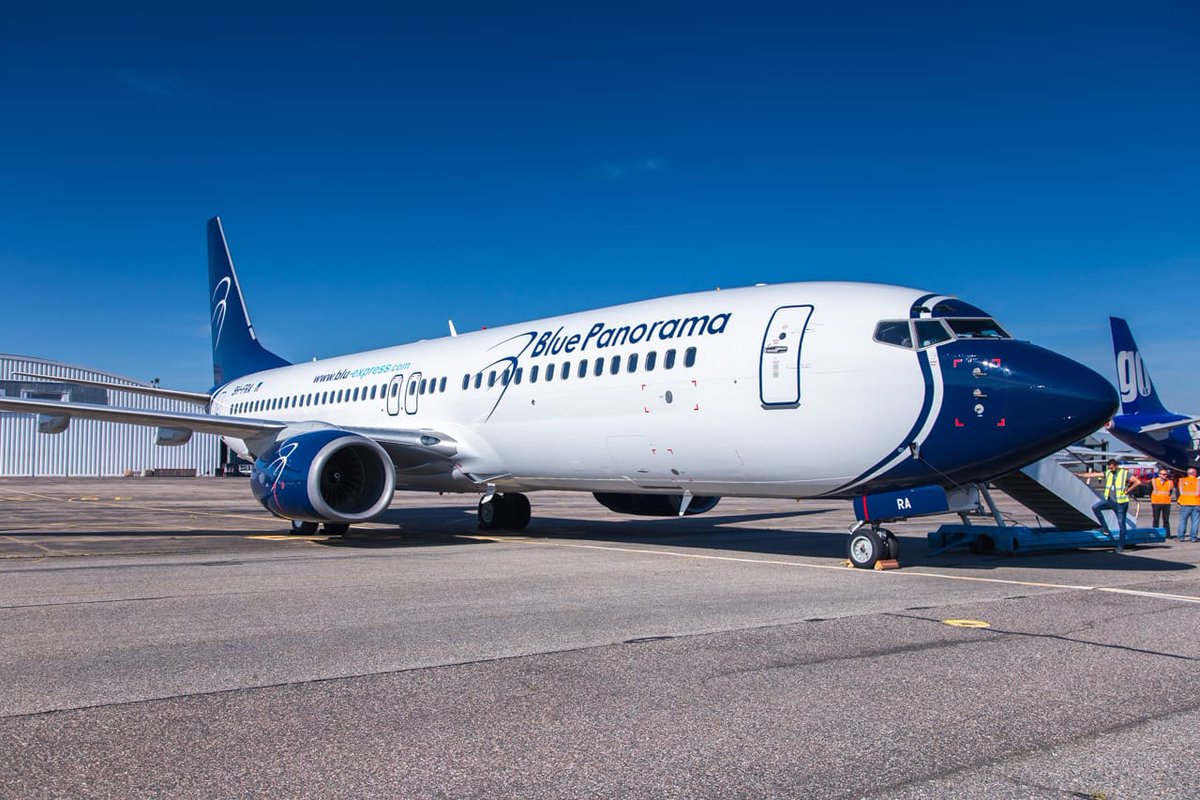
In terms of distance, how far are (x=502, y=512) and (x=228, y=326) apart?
1306 centimetres

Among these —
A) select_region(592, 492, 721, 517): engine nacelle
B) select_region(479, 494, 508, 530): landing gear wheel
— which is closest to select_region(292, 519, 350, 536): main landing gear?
select_region(479, 494, 508, 530): landing gear wheel

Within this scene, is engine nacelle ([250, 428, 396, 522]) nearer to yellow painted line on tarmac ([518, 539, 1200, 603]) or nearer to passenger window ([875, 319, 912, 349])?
yellow painted line on tarmac ([518, 539, 1200, 603])

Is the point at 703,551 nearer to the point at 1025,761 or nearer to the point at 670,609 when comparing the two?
the point at 670,609

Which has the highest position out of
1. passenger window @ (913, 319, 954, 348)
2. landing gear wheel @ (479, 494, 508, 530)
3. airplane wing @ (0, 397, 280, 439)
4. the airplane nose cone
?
passenger window @ (913, 319, 954, 348)

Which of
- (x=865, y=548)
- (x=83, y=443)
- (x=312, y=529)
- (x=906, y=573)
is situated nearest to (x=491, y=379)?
(x=312, y=529)

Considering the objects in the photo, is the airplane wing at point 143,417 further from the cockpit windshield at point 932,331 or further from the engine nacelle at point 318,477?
the cockpit windshield at point 932,331

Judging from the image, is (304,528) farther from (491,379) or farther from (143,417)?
(491,379)

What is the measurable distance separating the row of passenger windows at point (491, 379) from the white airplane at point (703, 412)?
0.04 metres

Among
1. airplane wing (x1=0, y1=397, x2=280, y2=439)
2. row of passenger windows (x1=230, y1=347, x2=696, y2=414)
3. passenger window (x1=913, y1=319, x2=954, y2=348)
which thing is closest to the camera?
passenger window (x1=913, y1=319, x2=954, y2=348)

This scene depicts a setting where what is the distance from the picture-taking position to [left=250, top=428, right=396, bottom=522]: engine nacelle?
551 inches

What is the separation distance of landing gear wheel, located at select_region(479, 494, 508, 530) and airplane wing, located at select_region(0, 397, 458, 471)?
221 centimetres

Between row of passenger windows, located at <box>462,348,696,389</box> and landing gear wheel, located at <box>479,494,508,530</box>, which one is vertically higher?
row of passenger windows, located at <box>462,348,696,389</box>

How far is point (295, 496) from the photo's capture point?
14.0 meters

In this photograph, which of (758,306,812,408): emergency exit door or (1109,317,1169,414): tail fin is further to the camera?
(1109,317,1169,414): tail fin
